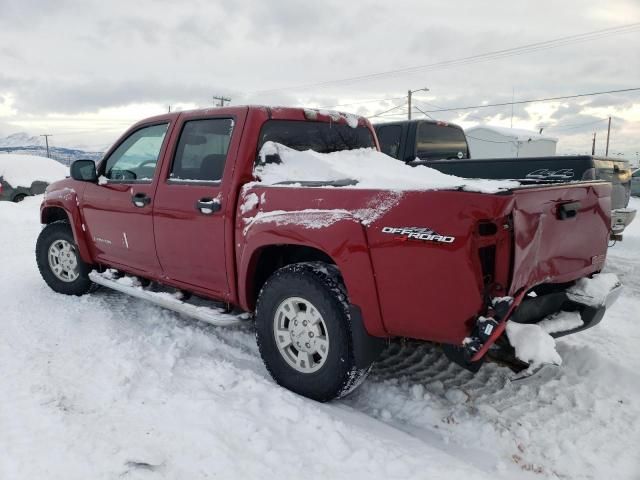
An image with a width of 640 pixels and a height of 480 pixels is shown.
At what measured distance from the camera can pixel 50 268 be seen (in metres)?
5.27

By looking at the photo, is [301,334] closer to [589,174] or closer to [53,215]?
[53,215]

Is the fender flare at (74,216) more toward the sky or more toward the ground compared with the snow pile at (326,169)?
more toward the ground

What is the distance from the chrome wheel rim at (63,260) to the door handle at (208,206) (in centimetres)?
222

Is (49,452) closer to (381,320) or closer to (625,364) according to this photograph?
(381,320)

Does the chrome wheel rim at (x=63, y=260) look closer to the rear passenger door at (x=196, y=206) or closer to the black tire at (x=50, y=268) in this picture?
the black tire at (x=50, y=268)

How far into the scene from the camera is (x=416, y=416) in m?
3.08

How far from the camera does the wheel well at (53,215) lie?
535cm

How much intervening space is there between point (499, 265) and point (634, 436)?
1.35 meters

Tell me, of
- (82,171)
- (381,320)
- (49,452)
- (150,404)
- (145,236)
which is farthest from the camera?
(82,171)

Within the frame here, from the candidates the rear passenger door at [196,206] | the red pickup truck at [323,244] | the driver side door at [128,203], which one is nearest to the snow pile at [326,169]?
the red pickup truck at [323,244]

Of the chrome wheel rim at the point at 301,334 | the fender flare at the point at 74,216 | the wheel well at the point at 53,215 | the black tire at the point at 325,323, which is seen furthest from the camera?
the wheel well at the point at 53,215

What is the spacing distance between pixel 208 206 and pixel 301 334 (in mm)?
1131

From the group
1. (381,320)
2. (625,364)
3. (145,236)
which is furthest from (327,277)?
(625,364)

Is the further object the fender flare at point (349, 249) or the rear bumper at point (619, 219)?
the rear bumper at point (619, 219)
